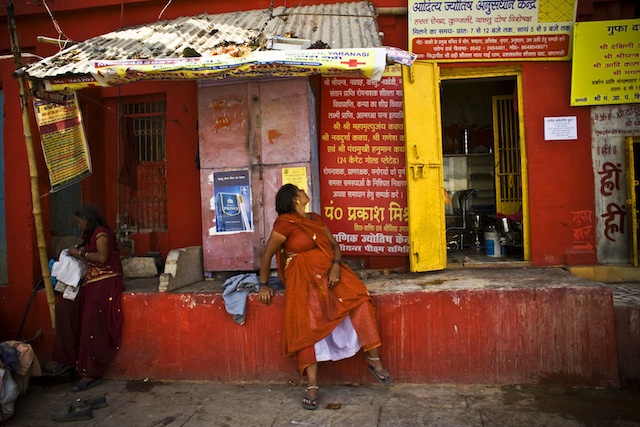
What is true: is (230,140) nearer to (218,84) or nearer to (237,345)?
(218,84)

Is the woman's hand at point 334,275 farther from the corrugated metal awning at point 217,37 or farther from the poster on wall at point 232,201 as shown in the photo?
the corrugated metal awning at point 217,37

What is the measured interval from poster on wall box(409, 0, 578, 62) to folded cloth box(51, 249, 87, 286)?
13.9ft

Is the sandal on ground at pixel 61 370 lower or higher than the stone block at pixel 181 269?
lower

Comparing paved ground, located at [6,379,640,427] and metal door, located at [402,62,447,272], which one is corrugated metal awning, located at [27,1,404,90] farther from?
paved ground, located at [6,379,640,427]

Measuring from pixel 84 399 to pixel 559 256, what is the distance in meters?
5.06

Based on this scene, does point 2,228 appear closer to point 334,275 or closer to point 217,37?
point 217,37

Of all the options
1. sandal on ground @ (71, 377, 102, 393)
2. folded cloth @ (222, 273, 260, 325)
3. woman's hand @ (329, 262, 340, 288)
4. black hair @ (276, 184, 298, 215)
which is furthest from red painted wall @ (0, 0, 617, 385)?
black hair @ (276, 184, 298, 215)

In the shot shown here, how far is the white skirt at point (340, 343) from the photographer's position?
4.19 m

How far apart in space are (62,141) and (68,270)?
1.30m

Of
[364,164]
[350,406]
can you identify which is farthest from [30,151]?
[350,406]

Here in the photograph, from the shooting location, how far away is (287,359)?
15.2ft

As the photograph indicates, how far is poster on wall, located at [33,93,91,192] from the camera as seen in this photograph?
4.81 metres

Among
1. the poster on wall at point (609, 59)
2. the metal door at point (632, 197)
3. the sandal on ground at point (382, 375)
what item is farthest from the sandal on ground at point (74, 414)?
the poster on wall at point (609, 59)

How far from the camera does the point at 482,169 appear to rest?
8.51 m
